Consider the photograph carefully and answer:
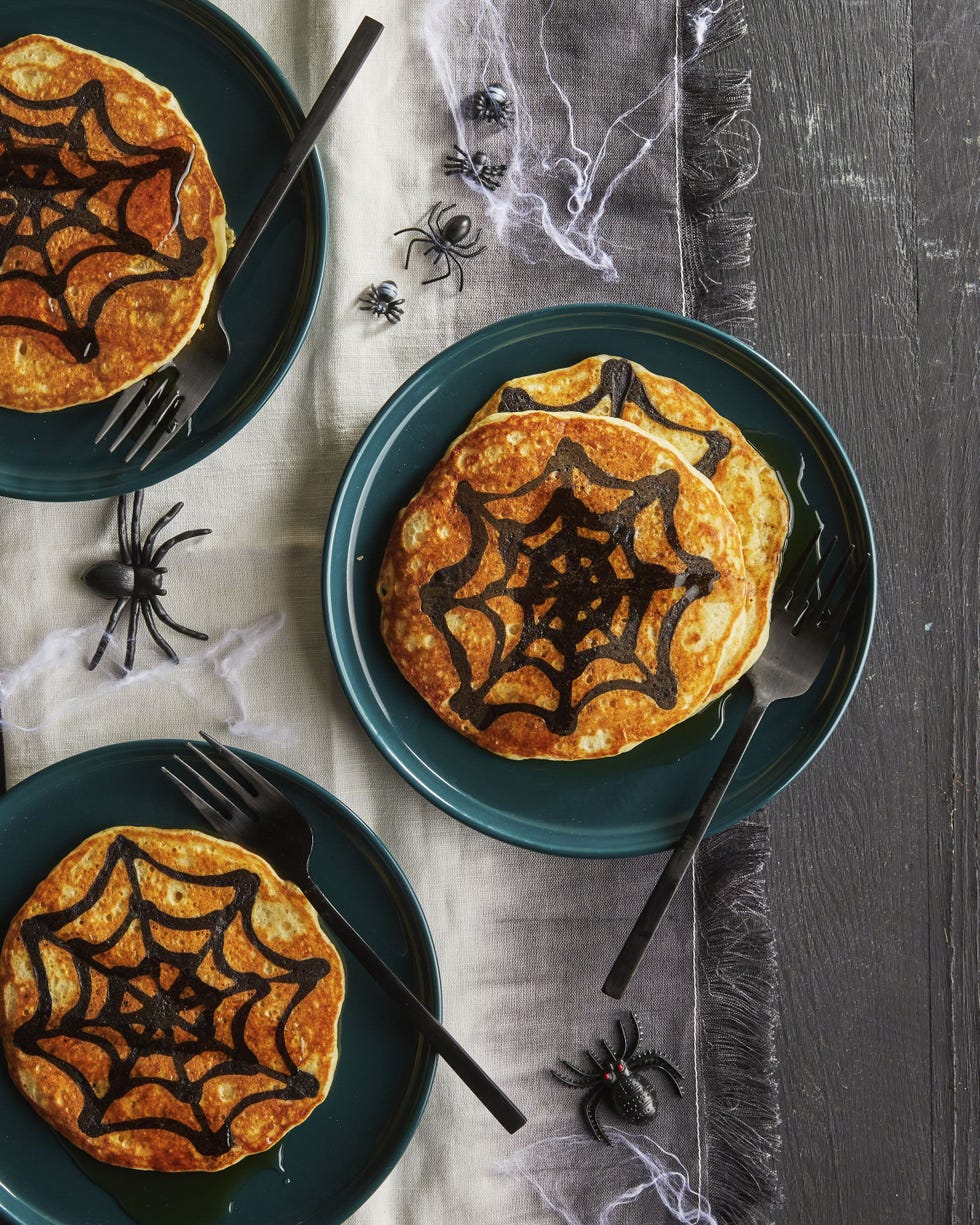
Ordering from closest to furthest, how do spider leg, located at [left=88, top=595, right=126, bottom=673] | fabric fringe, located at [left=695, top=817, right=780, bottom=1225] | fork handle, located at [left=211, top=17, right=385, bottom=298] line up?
fork handle, located at [left=211, top=17, right=385, bottom=298]
spider leg, located at [left=88, top=595, right=126, bottom=673]
fabric fringe, located at [left=695, top=817, right=780, bottom=1225]

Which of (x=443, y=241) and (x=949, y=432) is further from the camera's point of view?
(x=949, y=432)

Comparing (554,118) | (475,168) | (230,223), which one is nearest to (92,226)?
(230,223)

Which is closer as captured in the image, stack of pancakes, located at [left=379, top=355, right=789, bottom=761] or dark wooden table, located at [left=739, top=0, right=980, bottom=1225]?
stack of pancakes, located at [left=379, top=355, right=789, bottom=761]

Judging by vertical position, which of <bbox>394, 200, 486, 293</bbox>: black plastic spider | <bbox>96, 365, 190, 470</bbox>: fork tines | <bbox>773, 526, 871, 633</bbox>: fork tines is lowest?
<bbox>773, 526, 871, 633</bbox>: fork tines

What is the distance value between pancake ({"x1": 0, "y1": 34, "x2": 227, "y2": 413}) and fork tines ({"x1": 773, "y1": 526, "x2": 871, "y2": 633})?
3.65 ft

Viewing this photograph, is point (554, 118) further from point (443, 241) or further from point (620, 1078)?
point (620, 1078)

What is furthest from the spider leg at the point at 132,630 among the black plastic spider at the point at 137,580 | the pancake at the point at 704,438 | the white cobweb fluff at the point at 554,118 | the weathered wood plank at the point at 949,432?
the weathered wood plank at the point at 949,432

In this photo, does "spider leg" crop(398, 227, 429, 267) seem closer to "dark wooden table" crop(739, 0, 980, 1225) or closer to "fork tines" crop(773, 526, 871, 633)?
"dark wooden table" crop(739, 0, 980, 1225)

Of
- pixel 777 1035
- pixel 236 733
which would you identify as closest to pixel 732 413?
pixel 236 733

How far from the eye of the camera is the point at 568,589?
167 cm

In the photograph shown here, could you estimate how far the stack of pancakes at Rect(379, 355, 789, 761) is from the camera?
5.40 ft

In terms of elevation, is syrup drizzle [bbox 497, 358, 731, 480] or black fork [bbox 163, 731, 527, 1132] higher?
syrup drizzle [bbox 497, 358, 731, 480]

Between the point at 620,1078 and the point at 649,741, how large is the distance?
0.63 meters

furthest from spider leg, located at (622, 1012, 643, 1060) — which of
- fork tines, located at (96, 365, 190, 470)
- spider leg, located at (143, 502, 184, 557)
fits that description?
fork tines, located at (96, 365, 190, 470)
